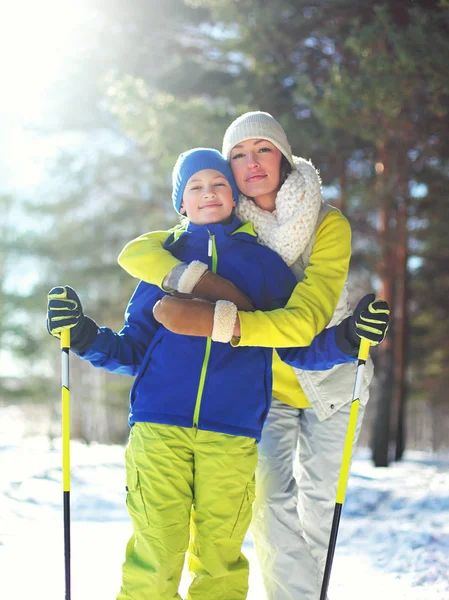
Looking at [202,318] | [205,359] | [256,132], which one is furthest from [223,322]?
[256,132]

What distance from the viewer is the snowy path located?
347 cm

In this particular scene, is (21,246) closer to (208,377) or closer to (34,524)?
(34,524)

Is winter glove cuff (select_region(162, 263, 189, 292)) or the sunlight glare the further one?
the sunlight glare

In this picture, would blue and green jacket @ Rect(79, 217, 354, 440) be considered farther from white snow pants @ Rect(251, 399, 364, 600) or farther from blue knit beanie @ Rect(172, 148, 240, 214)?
white snow pants @ Rect(251, 399, 364, 600)

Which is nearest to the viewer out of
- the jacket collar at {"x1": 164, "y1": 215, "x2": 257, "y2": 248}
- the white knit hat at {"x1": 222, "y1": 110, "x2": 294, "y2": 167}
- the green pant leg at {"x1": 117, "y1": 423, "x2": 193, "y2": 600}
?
the green pant leg at {"x1": 117, "y1": 423, "x2": 193, "y2": 600}

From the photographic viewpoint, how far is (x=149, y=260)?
8.48ft

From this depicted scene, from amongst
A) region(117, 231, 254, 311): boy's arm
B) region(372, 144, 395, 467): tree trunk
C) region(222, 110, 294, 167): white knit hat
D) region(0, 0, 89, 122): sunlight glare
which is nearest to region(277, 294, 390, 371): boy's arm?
region(117, 231, 254, 311): boy's arm

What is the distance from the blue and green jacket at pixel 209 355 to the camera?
2.45 metres

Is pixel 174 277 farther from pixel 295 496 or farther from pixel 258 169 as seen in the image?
pixel 295 496

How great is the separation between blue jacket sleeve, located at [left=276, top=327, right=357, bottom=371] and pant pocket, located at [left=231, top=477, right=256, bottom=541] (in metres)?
0.51

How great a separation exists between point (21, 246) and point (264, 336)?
15.2 metres

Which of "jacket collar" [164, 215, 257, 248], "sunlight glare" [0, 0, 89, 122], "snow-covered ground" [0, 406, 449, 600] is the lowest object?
"snow-covered ground" [0, 406, 449, 600]

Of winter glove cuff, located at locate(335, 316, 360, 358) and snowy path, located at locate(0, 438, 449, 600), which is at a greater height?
winter glove cuff, located at locate(335, 316, 360, 358)

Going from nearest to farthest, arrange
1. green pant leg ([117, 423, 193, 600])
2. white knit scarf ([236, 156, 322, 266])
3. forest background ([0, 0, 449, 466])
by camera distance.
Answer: green pant leg ([117, 423, 193, 600]) → white knit scarf ([236, 156, 322, 266]) → forest background ([0, 0, 449, 466])
